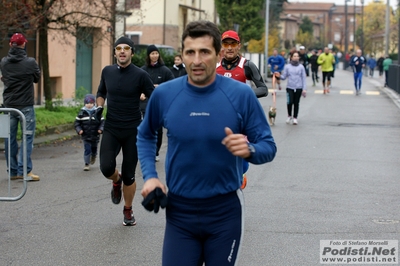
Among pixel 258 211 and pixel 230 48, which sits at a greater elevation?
pixel 230 48

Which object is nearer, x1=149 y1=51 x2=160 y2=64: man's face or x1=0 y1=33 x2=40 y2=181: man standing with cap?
x1=0 y1=33 x2=40 y2=181: man standing with cap

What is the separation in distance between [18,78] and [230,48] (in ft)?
12.6

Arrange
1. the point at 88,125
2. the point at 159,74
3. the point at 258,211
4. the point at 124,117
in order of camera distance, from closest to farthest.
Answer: the point at 124,117, the point at 258,211, the point at 88,125, the point at 159,74

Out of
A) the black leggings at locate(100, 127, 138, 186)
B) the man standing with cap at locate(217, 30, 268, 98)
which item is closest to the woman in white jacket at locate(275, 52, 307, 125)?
the man standing with cap at locate(217, 30, 268, 98)

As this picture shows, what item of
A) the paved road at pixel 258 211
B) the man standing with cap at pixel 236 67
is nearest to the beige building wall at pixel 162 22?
the paved road at pixel 258 211

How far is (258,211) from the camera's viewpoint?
8.45m

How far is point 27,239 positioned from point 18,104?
371cm

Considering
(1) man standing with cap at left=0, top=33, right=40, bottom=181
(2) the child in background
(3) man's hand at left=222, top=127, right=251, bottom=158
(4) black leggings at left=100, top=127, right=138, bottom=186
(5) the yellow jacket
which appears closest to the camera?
(3) man's hand at left=222, top=127, right=251, bottom=158

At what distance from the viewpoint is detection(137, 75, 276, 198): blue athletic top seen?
3.94 m

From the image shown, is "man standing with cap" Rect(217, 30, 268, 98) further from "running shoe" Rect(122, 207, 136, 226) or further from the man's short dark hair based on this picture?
the man's short dark hair

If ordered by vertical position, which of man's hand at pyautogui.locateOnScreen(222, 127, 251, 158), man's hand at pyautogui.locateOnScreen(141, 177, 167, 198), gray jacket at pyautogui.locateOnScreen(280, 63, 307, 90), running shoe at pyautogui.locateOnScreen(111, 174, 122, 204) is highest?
gray jacket at pyautogui.locateOnScreen(280, 63, 307, 90)

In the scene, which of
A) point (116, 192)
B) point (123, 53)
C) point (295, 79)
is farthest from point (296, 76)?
point (123, 53)

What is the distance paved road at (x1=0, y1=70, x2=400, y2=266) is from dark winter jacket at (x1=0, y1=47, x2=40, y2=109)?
1.15m

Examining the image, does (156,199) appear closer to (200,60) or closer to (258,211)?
(200,60)
